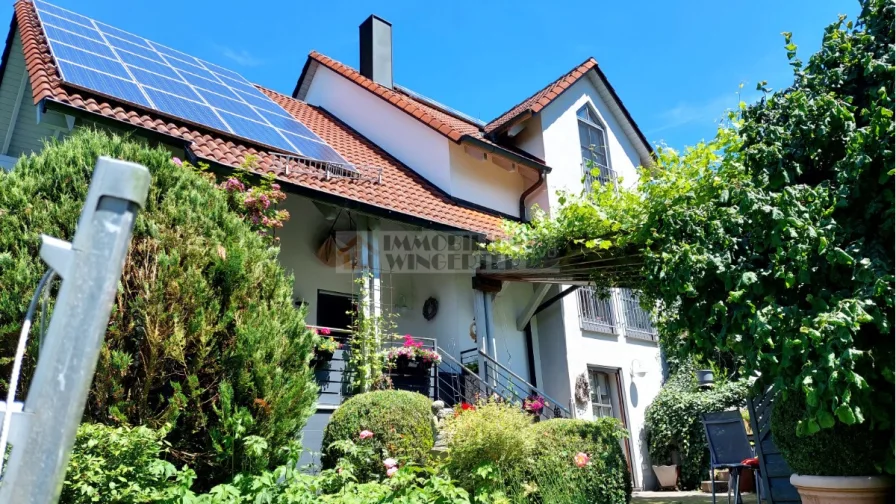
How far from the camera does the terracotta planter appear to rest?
4742mm

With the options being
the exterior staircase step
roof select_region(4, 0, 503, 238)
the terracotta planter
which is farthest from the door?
the exterior staircase step

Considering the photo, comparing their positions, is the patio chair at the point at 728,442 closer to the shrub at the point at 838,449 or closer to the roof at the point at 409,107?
the shrub at the point at 838,449

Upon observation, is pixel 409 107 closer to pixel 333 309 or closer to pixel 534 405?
pixel 333 309

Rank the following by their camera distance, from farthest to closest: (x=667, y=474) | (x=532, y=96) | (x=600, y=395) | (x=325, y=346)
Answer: (x=532, y=96) → (x=600, y=395) → (x=667, y=474) → (x=325, y=346)

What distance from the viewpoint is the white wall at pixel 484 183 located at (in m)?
12.0

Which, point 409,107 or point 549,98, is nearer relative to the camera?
point 409,107

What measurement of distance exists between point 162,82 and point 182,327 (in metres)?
6.57

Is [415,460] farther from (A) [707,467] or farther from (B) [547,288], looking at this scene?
(A) [707,467]

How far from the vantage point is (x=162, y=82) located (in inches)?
383

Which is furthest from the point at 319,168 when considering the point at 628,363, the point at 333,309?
the point at 628,363

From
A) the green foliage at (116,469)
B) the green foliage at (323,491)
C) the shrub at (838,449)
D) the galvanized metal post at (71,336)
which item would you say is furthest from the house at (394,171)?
the galvanized metal post at (71,336)

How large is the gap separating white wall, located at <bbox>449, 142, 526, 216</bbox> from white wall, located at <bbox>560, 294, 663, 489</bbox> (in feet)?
7.75

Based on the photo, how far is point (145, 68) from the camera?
32.9 feet

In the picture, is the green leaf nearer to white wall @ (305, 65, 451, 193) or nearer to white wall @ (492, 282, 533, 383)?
white wall @ (492, 282, 533, 383)
